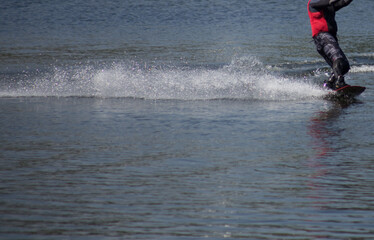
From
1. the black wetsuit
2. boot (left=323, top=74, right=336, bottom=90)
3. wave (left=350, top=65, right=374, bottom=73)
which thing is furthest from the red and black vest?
wave (left=350, top=65, right=374, bottom=73)

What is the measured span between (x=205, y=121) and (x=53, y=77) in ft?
19.7

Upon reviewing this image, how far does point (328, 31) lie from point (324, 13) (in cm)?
31

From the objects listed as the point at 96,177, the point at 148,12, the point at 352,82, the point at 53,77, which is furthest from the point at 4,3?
the point at 96,177

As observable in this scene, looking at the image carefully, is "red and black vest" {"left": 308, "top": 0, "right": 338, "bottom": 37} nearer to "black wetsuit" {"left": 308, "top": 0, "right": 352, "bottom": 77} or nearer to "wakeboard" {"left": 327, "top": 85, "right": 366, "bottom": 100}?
"black wetsuit" {"left": 308, "top": 0, "right": 352, "bottom": 77}

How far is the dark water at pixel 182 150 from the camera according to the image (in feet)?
13.8

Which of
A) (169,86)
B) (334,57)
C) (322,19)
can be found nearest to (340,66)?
(334,57)

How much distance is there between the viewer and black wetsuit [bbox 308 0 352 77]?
1020cm

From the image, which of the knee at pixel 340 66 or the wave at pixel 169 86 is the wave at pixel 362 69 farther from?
the knee at pixel 340 66

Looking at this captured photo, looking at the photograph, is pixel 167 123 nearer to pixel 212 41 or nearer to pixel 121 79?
pixel 121 79

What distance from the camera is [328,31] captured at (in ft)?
34.6

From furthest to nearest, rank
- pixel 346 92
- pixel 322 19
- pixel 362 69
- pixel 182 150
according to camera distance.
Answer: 1. pixel 362 69
2. pixel 322 19
3. pixel 346 92
4. pixel 182 150

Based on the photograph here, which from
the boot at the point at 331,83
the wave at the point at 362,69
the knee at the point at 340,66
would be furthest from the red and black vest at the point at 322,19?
the wave at the point at 362,69

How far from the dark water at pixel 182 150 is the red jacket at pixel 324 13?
3.12ft

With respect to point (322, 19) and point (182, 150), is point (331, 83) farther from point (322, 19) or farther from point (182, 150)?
point (182, 150)
